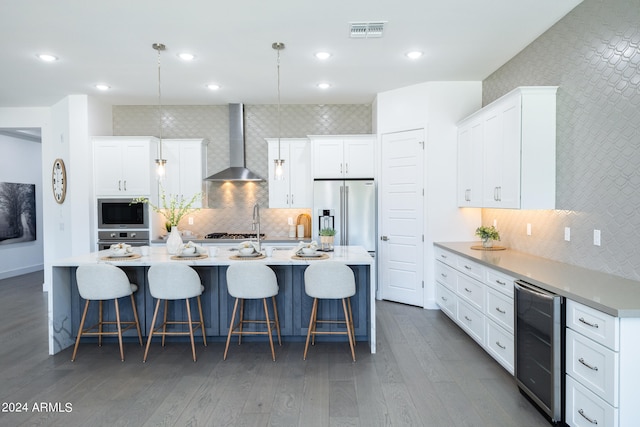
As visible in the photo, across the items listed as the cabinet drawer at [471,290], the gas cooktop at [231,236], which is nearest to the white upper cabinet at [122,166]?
the gas cooktop at [231,236]

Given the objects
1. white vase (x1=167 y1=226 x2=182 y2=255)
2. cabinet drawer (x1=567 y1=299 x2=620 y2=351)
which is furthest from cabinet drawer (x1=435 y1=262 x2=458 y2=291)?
white vase (x1=167 y1=226 x2=182 y2=255)

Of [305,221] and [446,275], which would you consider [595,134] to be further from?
[305,221]

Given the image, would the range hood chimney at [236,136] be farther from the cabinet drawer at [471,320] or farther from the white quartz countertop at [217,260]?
the cabinet drawer at [471,320]

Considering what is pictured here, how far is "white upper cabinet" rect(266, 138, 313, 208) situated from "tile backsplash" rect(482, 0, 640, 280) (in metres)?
3.16

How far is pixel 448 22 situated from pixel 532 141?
1.28m

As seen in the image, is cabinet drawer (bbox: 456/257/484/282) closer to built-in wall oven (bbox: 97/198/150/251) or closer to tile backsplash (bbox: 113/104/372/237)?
tile backsplash (bbox: 113/104/372/237)

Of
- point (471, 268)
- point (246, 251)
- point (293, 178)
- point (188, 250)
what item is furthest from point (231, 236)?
point (471, 268)

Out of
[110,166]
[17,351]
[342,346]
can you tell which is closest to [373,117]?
[342,346]

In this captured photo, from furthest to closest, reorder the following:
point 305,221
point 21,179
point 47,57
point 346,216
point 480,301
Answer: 1. point 21,179
2. point 305,221
3. point 346,216
4. point 47,57
5. point 480,301

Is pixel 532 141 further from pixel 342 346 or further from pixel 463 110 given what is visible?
pixel 342 346

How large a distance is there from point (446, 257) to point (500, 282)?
4.74 feet

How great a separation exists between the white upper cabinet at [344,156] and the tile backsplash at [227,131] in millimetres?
632

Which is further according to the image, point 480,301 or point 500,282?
point 480,301

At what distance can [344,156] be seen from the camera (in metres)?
5.65
